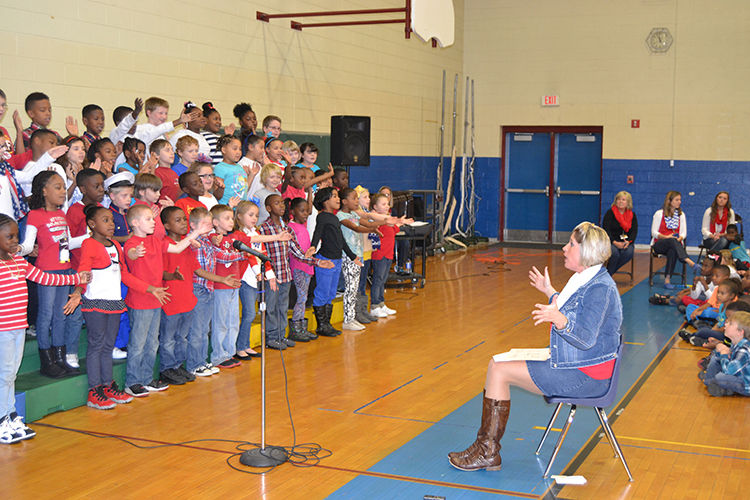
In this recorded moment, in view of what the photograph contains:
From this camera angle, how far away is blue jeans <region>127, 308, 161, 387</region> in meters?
5.75

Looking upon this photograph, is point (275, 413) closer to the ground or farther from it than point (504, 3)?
closer to the ground

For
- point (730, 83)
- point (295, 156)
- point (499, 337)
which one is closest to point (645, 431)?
point (499, 337)

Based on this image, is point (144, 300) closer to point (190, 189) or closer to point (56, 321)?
point (56, 321)

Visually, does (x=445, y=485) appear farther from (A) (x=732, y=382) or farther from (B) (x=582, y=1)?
(B) (x=582, y=1)

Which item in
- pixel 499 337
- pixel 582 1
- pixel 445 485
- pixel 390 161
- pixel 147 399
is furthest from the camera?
pixel 582 1

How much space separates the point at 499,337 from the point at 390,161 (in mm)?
6254

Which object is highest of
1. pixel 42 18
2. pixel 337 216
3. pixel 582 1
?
pixel 582 1

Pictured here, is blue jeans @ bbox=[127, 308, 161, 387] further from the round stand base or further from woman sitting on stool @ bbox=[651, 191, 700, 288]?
woman sitting on stool @ bbox=[651, 191, 700, 288]

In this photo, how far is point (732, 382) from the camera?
6016 mm

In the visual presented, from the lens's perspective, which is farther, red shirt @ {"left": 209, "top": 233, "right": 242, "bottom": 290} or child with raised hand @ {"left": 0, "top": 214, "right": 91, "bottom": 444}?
red shirt @ {"left": 209, "top": 233, "right": 242, "bottom": 290}

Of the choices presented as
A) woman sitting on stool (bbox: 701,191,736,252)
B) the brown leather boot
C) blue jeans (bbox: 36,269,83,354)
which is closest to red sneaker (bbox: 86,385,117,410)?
blue jeans (bbox: 36,269,83,354)

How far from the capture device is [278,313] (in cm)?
738

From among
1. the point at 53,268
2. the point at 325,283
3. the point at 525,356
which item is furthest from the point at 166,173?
the point at 525,356

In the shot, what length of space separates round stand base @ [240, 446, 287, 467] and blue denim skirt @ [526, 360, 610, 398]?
1.52 meters
